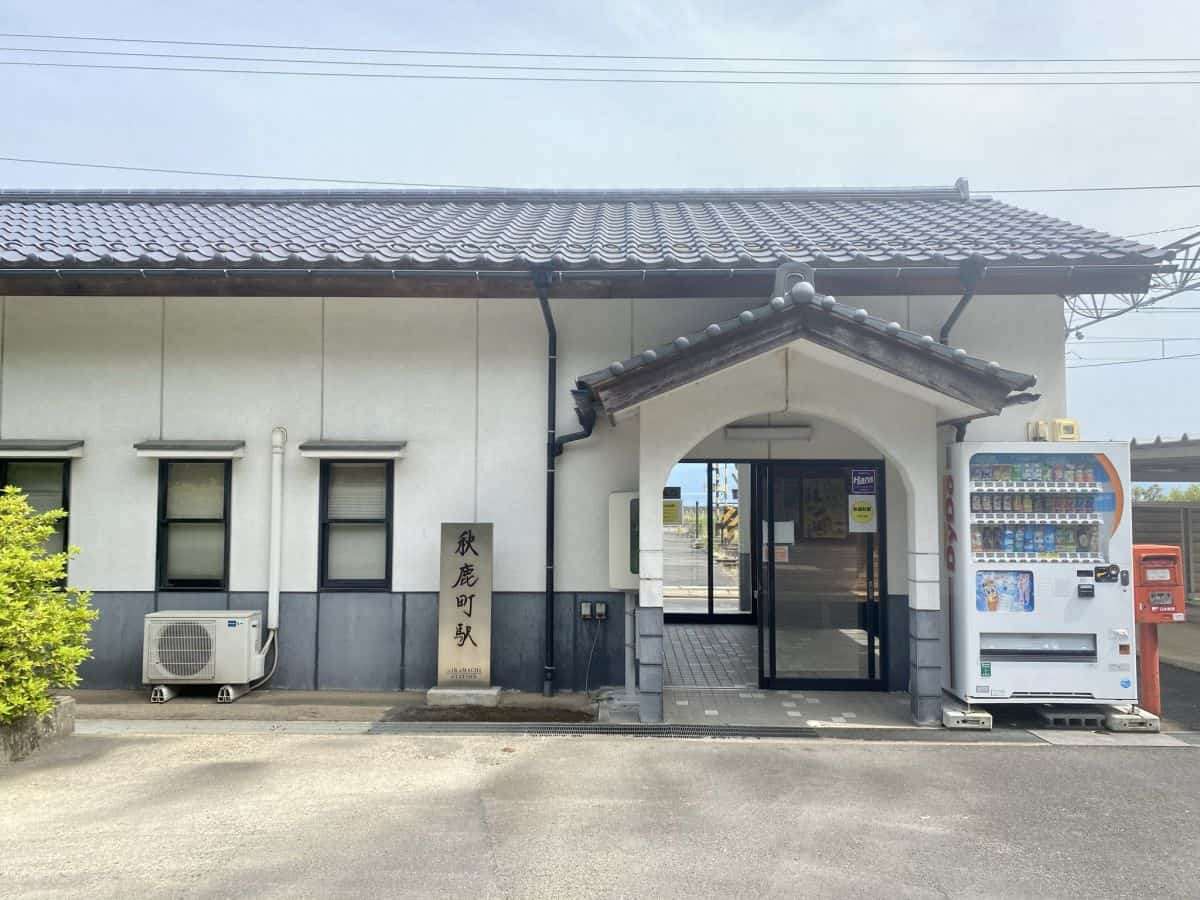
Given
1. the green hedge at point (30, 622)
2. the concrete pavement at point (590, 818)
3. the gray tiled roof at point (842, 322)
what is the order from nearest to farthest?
the concrete pavement at point (590, 818) < the green hedge at point (30, 622) < the gray tiled roof at point (842, 322)

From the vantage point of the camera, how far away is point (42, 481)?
7.50m

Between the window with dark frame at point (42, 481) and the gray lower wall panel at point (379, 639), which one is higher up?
the window with dark frame at point (42, 481)

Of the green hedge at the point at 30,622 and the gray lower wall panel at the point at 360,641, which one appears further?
the gray lower wall panel at the point at 360,641

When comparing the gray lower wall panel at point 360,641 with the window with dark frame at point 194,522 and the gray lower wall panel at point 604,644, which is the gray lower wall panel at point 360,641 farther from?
the gray lower wall panel at point 604,644

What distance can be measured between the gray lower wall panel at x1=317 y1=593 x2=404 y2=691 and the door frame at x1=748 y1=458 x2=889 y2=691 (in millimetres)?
3563

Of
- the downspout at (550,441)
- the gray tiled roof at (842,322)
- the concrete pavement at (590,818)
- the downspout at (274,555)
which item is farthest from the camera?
the downspout at (274,555)

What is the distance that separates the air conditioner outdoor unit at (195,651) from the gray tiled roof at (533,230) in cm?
329

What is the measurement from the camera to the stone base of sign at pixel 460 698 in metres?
6.84

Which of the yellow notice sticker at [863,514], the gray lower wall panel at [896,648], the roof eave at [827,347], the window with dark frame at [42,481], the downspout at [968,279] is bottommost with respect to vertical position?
the gray lower wall panel at [896,648]

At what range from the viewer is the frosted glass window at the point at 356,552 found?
295 inches

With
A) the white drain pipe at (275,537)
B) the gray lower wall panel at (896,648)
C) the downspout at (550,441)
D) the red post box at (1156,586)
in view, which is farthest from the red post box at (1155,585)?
the white drain pipe at (275,537)

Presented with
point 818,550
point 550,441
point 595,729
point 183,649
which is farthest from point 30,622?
Result: point 818,550

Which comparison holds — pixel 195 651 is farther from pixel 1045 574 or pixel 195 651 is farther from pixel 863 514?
pixel 1045 574

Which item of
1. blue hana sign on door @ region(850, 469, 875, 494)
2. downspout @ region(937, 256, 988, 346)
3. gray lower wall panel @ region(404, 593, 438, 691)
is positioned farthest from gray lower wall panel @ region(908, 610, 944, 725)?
gray lower wall panel @ region(404, 593, 438, 691)
